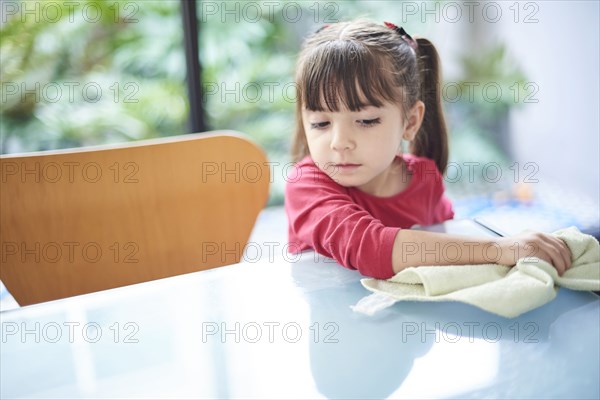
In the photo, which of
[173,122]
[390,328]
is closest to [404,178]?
[390,328]

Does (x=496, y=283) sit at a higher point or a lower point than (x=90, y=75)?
lower

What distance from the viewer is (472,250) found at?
32.7 inches

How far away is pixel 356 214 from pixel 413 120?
319mm

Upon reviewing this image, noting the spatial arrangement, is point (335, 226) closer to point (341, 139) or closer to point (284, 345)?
point (341, 139)

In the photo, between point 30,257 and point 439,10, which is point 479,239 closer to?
point 30,257

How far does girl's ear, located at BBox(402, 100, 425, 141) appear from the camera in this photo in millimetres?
1144

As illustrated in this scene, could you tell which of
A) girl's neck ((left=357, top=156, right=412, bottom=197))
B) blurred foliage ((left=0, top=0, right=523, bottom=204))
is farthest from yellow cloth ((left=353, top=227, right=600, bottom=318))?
blurred foliage ((left=0, top=0, right=523, bottom=204))

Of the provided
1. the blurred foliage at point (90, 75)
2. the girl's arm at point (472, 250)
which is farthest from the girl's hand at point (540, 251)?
the blurred foliage at point (90, 75)

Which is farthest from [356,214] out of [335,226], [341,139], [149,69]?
[149,69]

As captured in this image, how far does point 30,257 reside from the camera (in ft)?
3.56

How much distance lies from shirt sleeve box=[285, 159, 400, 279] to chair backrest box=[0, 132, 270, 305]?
167 mm

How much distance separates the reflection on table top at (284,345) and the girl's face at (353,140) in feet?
0.83

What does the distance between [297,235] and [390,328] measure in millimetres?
306

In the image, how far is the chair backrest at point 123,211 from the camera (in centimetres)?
107
